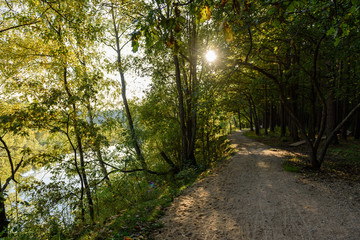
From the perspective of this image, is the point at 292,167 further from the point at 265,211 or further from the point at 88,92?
the point at 88,92

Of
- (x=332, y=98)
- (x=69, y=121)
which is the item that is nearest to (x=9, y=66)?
(x=69, y=121)

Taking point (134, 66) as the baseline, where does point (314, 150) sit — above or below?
below

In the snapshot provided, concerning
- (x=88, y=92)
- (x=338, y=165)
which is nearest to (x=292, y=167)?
(x=338, y=165)

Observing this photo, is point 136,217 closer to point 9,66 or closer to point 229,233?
point 229,233

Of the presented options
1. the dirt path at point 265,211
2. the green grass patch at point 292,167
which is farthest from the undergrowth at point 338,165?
the dirt path at point 265,211

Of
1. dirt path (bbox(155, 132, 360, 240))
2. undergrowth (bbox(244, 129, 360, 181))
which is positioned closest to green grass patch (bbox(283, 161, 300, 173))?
undergrowth (bbox(244, 129, 360, 181))

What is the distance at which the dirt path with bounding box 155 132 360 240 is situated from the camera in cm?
411

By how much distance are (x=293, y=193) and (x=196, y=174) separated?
5426mm

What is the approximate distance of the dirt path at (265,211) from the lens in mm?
4105

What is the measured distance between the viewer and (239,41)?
7.45 metres

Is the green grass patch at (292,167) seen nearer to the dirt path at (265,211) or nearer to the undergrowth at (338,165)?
the undergrowth at (338,165)

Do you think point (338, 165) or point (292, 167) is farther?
point (338, 165)

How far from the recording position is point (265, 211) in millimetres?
5031

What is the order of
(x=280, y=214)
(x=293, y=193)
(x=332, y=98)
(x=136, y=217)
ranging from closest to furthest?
(x=280, y=214)
(x=136, y=217)
(x=293, y=193)
(x=332, y=98)
